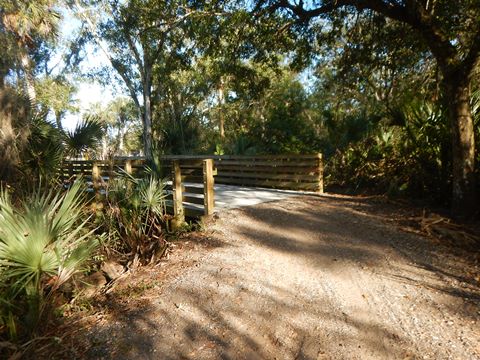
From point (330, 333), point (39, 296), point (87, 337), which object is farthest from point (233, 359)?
point (39, 296)

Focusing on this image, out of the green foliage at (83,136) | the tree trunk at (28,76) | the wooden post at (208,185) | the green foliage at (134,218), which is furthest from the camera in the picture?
the green foliage at (83,136)

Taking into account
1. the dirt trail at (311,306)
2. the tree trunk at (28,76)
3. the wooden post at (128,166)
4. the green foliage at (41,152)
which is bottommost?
the dirt trail at (311,306)

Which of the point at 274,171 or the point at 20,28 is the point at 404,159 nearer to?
the point at 274,171

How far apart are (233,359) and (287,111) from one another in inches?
503

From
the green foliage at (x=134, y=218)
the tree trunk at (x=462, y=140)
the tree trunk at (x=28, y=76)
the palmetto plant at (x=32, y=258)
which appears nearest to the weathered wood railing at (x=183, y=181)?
the green foliage at (x=134, y=218)

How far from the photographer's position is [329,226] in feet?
19.7

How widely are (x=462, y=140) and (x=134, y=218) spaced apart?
19.9ft

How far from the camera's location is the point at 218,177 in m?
13.2

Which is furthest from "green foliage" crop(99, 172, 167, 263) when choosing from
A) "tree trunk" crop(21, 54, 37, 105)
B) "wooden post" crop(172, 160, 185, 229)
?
"tree trunk" crop(21, 54, 37, 105)

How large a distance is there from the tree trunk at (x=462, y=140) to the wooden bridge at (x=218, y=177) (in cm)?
393

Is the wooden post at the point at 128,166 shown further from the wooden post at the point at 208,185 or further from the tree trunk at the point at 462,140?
the tree trunk at the point at 462,140

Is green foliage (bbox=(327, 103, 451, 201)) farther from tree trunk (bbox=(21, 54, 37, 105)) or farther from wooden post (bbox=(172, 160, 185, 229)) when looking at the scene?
tree trunk (bbox=(21, 54, 37, 105))

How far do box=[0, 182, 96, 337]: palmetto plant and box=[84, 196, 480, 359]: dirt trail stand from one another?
2.17 ft

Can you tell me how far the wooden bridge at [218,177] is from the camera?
662 centimetres
